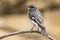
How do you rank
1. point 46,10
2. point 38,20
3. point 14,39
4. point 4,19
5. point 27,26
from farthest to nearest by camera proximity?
point 46,10
point 4,19
point 27,26
point 14,39
point 38,20

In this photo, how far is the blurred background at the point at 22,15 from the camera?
900 centimetres

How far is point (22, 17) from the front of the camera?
1023 centimetres

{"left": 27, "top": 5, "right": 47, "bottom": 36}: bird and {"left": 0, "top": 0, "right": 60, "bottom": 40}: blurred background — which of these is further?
{"left": 0, "top": 0, "right": 60, "bottom": 40}: blurred background

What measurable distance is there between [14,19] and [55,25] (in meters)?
1.63

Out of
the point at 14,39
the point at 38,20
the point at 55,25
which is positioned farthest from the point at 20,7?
the point at 38,20

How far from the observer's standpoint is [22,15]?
34.9ft

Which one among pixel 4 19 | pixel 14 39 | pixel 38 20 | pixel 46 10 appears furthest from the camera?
pixel 46 10

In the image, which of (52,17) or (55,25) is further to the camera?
(52,17)

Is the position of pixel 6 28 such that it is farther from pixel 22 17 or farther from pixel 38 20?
pixel 38 20

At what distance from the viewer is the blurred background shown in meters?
9.00

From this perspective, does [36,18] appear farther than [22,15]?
No

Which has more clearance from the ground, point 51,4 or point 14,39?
point 51,4

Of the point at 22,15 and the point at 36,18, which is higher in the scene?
the point at 36,18

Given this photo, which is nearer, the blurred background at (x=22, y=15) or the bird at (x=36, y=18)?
the bird at (x=36, y=18)
